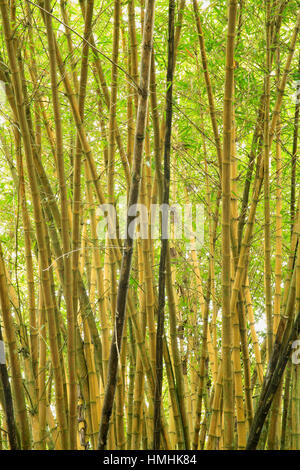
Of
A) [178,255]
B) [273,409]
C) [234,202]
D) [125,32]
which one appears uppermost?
[125,32]

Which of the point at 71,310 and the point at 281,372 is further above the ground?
the point at 71,310

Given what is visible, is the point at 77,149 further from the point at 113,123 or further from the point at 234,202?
the point at 234,202

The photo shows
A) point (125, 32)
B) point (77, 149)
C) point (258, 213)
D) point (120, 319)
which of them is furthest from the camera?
point (258, 213)

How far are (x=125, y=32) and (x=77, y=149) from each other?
866mm

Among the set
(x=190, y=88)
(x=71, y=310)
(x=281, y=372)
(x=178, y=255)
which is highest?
(x=190, y=88)

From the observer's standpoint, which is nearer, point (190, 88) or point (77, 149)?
point (77, 149)

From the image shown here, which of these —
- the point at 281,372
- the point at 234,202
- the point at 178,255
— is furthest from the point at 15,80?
the point at 178,255

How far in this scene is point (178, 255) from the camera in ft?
11.3

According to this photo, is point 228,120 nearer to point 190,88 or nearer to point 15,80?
point 15,80

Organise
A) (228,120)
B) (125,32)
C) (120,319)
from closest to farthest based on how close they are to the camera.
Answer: (120,319) < (228,120) < (125,32)

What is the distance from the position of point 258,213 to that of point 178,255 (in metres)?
0.64

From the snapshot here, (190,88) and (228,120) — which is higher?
(190,88)

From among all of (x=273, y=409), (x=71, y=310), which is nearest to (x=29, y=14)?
(x=71, y=310)

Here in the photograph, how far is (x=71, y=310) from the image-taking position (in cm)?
182
